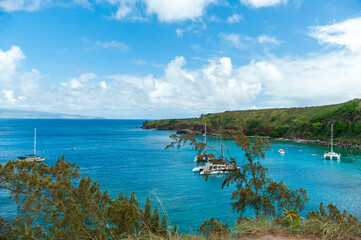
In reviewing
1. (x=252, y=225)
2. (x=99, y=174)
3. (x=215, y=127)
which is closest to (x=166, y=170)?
(x=99, y=174)

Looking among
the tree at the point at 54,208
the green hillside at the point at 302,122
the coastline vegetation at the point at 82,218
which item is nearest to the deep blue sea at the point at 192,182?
the tree at the point at 54,208

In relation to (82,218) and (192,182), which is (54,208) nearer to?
(82,218)

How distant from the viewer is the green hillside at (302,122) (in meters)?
64.6

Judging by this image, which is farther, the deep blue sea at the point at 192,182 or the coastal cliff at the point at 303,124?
the coastal cliff at the point at 303,124

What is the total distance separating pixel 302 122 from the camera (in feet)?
262

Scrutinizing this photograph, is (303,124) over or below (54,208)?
over

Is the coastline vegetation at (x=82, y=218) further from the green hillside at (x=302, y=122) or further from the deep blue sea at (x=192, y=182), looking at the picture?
the green hillside at (x=302, y=122)

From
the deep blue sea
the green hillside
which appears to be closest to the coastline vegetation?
the deep blue sea

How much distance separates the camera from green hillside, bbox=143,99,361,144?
A: 64619 millimetres

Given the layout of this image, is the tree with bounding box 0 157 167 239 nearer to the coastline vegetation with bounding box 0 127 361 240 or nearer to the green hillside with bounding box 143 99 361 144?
the coastline vegetation with bounding box 0 127 361 240

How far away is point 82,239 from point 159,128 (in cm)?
12872

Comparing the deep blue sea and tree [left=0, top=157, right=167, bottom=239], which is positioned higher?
tree [left=0, top=157, right=167, bottom=239]

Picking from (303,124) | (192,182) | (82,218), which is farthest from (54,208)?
(303,124)

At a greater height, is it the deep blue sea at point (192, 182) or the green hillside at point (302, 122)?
the green hillside at point (302, 122)
